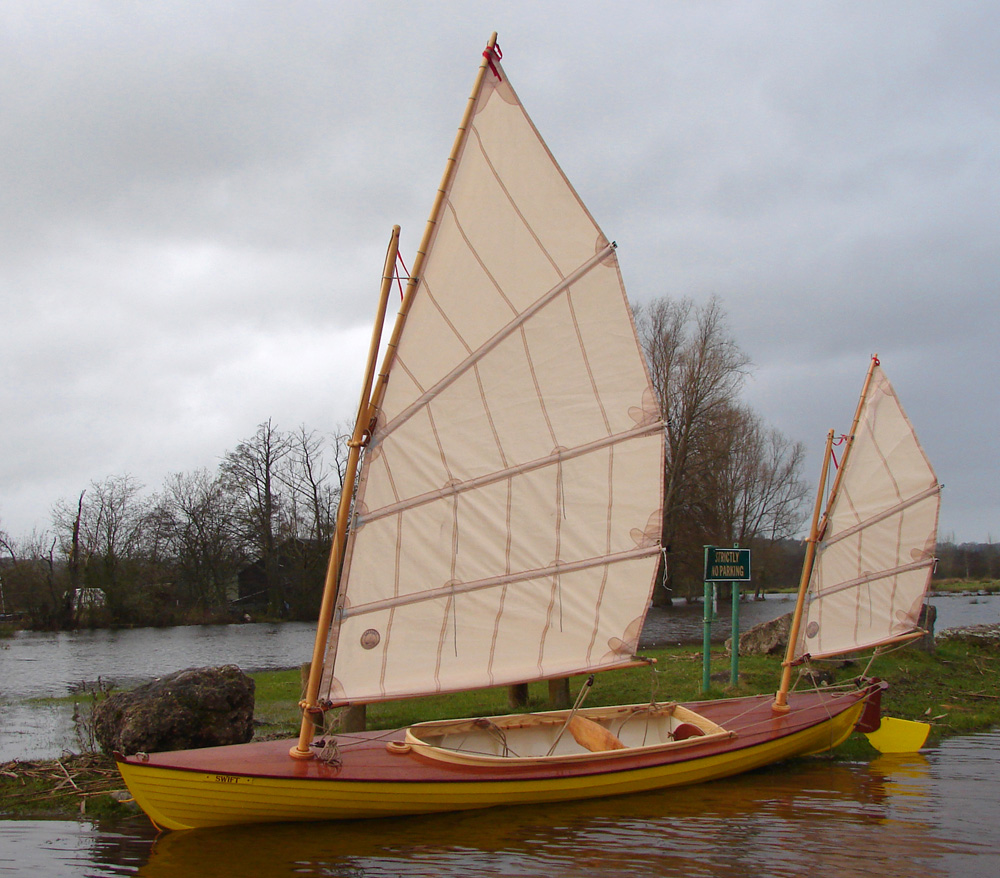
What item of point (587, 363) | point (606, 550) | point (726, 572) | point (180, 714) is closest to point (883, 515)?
point (726, 572)

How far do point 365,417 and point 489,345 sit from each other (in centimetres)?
157

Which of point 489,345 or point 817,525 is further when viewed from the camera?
point 817,525

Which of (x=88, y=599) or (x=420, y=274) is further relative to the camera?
(x=88, y=599)

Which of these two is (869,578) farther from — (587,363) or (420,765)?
(420,765)

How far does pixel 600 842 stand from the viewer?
6664mm

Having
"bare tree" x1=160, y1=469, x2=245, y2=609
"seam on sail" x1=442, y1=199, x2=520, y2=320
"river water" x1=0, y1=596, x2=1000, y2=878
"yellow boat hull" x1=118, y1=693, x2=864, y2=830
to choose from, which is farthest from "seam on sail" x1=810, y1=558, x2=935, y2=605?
"bare tree" x1=160, y1=469, x2=245, y2=609

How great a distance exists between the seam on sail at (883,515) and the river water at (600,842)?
3346 millimetres

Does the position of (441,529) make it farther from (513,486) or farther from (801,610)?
(801,610)

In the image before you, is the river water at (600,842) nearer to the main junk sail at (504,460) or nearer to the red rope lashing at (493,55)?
the main junk sail at (504,460)

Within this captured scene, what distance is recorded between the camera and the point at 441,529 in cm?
772

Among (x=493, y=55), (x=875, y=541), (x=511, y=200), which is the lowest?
(x=875, y=541)

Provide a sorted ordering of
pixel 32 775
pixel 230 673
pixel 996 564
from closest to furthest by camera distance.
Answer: pixel 32 775 < pixel 230 673 < pixel 996 564

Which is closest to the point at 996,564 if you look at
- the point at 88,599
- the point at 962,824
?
the point at 88,599

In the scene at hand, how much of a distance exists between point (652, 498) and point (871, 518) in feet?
13.3
